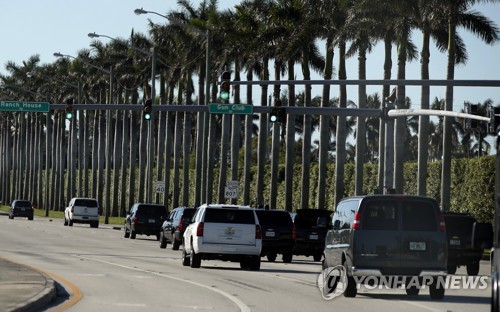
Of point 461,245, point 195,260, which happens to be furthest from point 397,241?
point 195,260

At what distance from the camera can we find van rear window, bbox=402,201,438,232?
978 inches

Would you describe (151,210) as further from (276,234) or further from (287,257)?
(276,234)

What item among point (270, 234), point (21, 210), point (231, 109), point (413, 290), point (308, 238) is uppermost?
point (231, 109)

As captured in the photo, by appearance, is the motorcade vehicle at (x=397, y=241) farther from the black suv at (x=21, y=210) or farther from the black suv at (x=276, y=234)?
the black suv at (x=21, y=210)

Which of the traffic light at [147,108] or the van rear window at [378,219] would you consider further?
the traffic light at [147,108]

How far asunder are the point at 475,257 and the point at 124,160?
8354 centimetres

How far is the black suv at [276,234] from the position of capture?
4144 centimetres

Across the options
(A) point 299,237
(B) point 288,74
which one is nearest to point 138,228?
(A) point 299,237

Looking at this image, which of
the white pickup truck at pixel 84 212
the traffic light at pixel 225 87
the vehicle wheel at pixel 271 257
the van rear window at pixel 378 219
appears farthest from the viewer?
the white pickup truck at pixel 84 212

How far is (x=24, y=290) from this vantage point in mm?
23000

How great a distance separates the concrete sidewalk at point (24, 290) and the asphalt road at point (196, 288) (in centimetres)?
28

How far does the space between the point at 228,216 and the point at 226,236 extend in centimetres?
63

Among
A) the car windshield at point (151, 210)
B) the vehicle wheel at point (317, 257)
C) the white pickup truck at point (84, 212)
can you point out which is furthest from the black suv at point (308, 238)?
the white pickup truck at point (84, 212)

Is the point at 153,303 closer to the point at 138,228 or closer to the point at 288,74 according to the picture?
the point at 138,228
